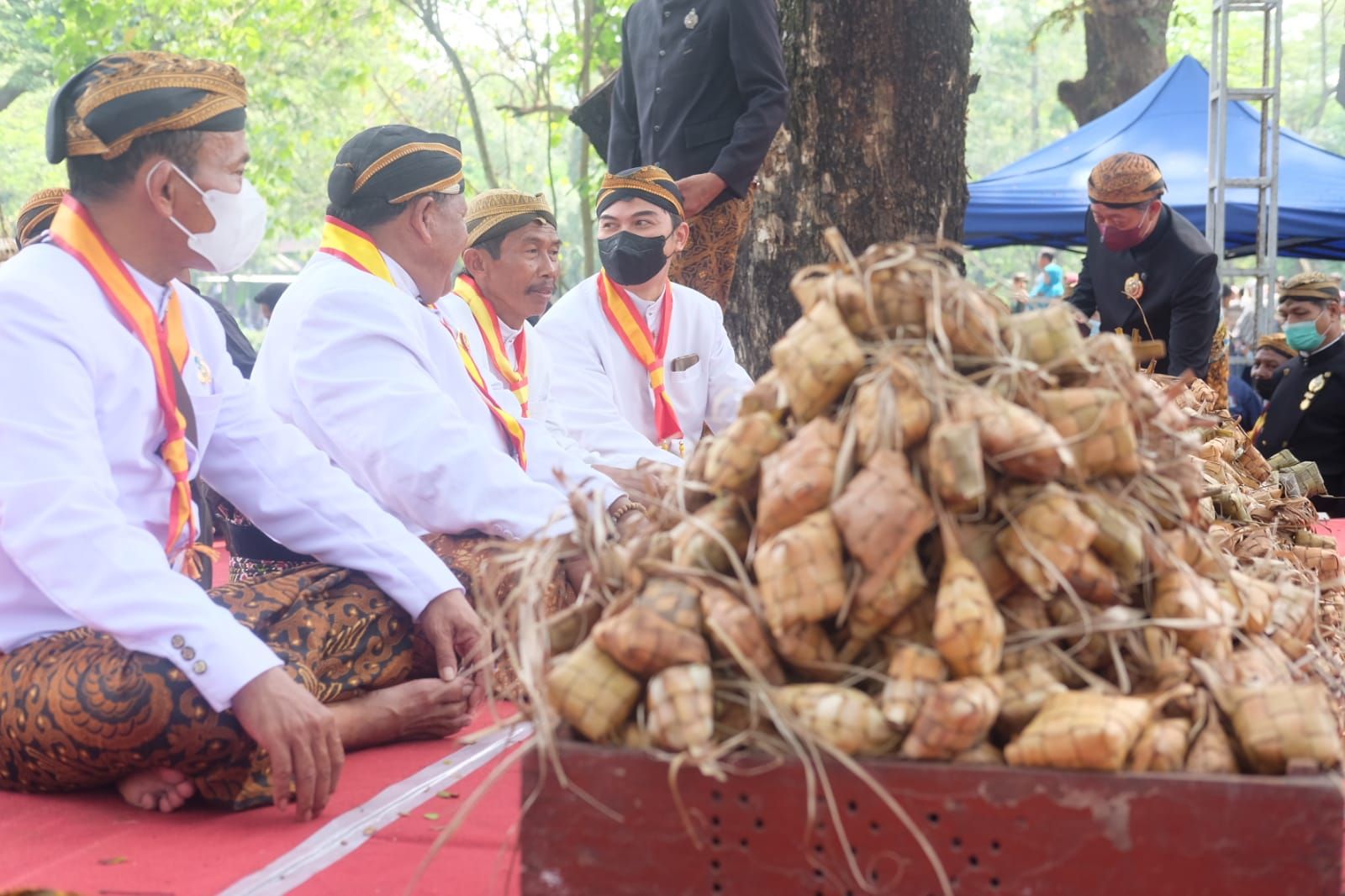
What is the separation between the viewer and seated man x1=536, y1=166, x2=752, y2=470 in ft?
15.6

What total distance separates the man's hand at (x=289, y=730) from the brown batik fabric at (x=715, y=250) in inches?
139

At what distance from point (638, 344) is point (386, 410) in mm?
1711

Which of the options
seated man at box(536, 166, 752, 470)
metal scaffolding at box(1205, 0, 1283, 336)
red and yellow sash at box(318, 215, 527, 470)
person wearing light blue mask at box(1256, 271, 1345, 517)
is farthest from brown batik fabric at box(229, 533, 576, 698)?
metal scaffolding at box(1205, 0, 1283, 336)

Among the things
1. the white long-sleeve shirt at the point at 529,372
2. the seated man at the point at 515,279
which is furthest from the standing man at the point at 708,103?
the white long-sleeve shirt at the point at 529,372

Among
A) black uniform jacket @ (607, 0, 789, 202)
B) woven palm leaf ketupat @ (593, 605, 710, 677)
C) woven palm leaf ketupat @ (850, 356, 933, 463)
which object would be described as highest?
black uniform jacket @ (607, 0, 789, 202)

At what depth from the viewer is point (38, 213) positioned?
502 centimetres

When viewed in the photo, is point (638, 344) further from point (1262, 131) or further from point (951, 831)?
point (1262, 131)

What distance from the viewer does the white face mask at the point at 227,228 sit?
265 cm

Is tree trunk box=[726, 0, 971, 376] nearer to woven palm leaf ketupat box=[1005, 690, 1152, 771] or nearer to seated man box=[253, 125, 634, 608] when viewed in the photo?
seated man box=[253, 125, 634, 608]

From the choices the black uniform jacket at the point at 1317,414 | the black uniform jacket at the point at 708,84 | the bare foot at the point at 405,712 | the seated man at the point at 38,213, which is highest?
the black uniform jacket at the point at 708,84

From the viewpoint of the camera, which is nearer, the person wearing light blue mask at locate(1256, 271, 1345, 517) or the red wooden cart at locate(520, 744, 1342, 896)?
the red wooden cart at locate(520, 744, 1342, 896)

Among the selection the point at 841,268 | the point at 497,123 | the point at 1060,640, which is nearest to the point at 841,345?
the point at 841,268

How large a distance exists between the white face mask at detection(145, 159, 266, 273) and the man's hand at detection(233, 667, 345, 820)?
3.02 feet

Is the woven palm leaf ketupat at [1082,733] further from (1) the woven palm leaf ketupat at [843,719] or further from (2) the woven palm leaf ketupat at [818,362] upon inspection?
(2) the woven palm leaf ketupat at [818,362]
